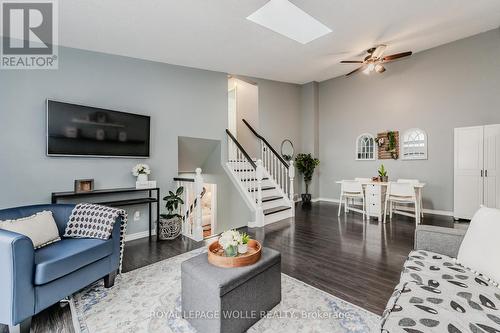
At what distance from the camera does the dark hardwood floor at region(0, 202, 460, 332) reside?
2.07m

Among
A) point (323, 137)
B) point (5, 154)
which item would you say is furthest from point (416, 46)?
point (5, 154)

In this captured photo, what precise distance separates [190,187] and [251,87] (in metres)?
3.62

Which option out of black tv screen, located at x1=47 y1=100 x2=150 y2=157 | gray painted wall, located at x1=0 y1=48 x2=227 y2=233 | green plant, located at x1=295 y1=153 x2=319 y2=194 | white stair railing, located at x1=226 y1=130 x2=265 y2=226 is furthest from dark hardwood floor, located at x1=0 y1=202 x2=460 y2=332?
green plant, located at x1=295 y1=153 x2=319 y2=194

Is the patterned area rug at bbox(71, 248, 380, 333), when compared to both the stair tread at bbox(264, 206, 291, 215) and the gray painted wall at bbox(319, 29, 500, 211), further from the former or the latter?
the gray painted wall at bbox(319, 29, 500, 211)

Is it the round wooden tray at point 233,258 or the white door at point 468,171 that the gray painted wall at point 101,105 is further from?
the white door at point 468,171

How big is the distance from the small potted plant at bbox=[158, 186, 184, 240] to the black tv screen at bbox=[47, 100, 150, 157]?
835 mm

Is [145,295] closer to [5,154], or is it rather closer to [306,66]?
[5,154]

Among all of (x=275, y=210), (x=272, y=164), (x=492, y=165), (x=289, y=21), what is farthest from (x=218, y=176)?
(x=492, y=165)

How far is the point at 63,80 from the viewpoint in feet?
9.97

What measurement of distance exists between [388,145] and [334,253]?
3.89 meters

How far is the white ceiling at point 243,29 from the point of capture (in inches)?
107

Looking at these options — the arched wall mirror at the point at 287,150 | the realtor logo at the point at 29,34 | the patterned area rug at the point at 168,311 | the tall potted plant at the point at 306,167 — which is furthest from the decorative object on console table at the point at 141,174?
the tall potted plant at the point at 306,167

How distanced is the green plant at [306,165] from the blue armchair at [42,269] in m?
5.22

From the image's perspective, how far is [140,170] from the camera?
140 inches
